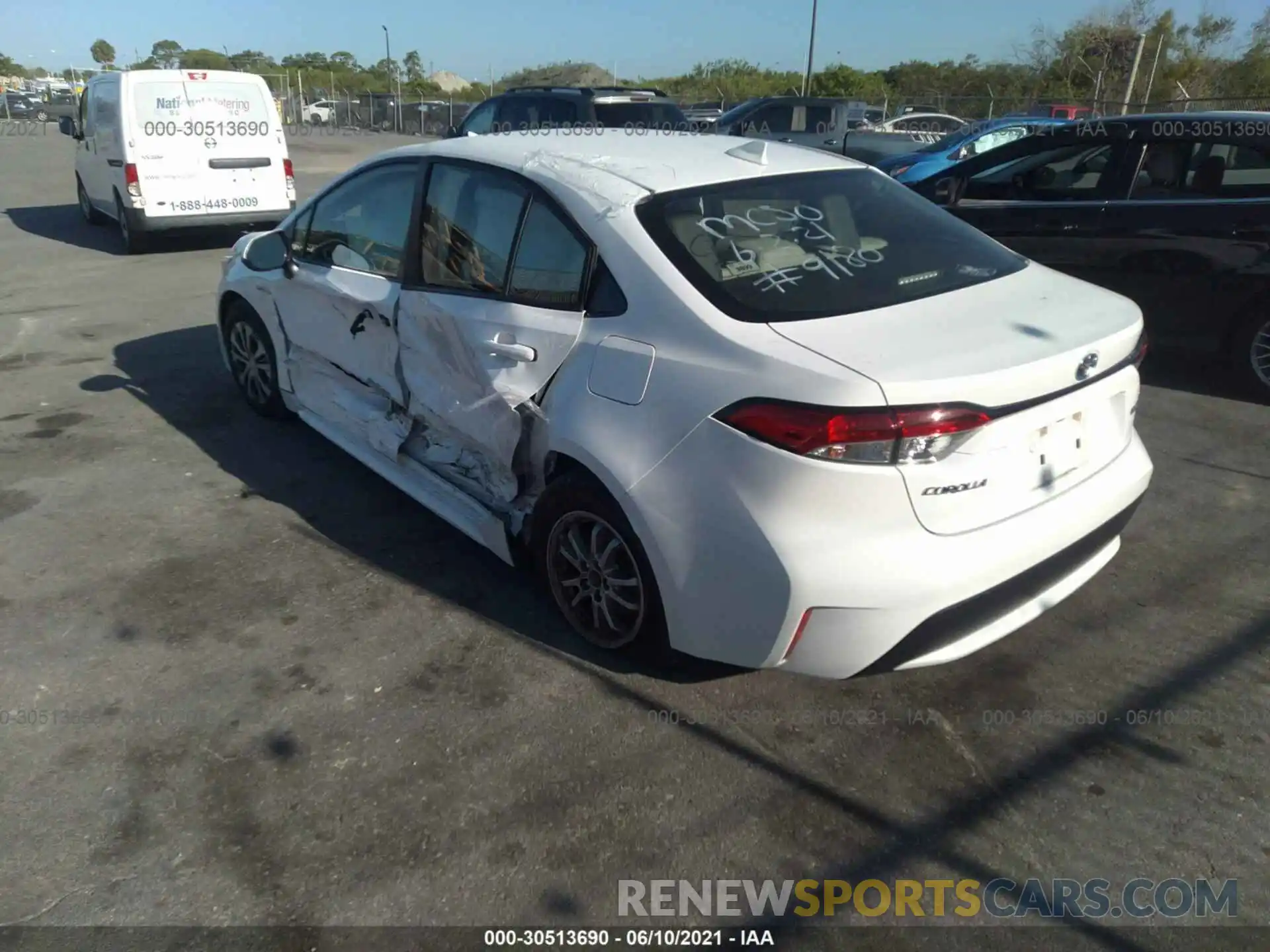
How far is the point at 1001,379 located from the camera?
2535 millimetres

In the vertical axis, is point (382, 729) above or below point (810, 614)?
below

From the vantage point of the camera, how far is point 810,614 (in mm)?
2570

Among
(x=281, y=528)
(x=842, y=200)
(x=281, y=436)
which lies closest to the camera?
(x=842, y=200)

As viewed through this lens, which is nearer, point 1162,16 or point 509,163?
point 509,163

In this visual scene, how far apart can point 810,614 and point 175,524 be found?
3.13 metres

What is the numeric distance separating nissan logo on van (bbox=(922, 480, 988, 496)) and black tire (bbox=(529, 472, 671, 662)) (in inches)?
33.8

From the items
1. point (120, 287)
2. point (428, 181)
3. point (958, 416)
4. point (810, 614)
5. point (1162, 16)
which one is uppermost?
point (1162, 16)

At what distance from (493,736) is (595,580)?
0.60 metres

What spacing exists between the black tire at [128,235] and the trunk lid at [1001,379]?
1074cm

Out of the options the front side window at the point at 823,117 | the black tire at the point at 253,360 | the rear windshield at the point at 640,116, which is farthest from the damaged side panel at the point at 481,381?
the front side window at the point at 823,117

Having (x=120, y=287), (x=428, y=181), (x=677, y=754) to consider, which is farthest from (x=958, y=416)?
(x=120, y=287)

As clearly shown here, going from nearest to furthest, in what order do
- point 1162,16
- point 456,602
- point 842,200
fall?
1. point 842,200
2. point 456,602
3. point 1162,16

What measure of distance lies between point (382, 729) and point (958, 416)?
1.96 metres

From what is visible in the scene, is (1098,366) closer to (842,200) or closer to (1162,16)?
(842,200)
